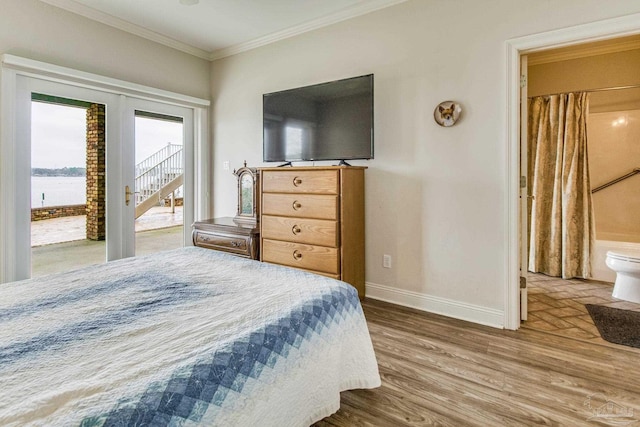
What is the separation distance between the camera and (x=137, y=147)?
370 cm

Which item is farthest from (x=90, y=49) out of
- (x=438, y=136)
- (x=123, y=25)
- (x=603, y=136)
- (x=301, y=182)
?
(x=603, y=136)

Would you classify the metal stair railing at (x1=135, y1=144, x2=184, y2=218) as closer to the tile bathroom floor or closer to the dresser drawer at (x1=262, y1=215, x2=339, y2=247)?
the dresser drawer at (x1=262, y1=215, x2=339, y2=247)

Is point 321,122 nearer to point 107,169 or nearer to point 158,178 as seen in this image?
point 158,178

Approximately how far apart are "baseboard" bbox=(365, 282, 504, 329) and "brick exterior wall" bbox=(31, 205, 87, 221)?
109 inches

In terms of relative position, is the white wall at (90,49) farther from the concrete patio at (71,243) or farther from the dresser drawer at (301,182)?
the dresser drawer at (301,182)

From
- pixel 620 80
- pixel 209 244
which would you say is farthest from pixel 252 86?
pixel 620 80

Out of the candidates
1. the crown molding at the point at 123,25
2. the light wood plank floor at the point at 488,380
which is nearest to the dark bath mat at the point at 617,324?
the light wood plank floor at the point at 488,380

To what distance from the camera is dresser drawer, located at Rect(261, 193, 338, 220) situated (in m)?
2.85

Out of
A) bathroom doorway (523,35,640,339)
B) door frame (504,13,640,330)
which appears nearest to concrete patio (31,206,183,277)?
door frame (504,13,640,330)

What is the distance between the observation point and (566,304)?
3.06 metres

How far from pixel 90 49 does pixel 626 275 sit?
17.3 ft

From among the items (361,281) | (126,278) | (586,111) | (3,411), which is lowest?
(361,281)

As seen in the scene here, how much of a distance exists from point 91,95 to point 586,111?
503 centimetres

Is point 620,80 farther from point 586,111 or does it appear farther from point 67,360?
point 67,360
